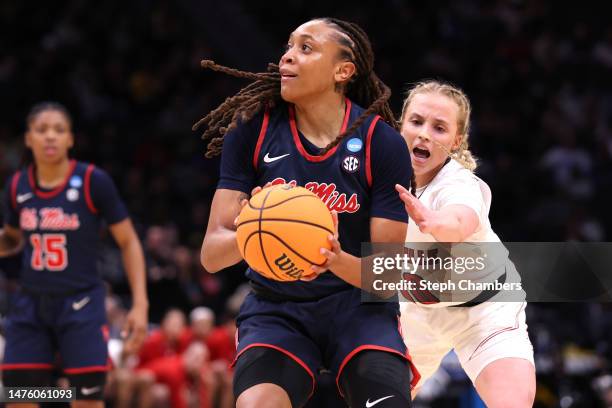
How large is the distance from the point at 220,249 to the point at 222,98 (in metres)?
10.6

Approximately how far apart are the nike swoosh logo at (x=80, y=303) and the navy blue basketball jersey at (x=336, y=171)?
2.25m

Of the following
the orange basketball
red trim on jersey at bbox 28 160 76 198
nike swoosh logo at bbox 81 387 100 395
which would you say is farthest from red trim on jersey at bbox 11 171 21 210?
the orange basketball

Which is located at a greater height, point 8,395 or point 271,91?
point 271,91

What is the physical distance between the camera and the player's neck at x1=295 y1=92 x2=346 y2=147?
4.19 m

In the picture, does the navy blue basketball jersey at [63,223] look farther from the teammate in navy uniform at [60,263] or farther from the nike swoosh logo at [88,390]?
the nike swoosh logo at [88,390]

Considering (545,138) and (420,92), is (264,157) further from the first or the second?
(545,138)

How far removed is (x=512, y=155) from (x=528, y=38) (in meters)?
2.22

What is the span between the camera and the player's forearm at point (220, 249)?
3.92 metres

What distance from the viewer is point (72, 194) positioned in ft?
20.3

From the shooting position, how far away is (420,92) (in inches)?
196

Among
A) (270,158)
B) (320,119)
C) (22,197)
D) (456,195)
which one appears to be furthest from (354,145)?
(22,197)

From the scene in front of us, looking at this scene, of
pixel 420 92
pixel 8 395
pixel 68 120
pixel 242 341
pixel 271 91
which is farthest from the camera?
pixel 68 120

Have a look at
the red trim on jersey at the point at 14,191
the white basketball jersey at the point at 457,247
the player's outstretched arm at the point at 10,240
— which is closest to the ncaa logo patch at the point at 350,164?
the white basketball jersey at the point at 457,247

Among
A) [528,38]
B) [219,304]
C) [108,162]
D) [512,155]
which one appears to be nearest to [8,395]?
[219,304]
